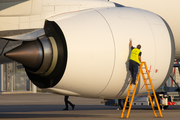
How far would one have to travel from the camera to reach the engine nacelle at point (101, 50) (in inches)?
381

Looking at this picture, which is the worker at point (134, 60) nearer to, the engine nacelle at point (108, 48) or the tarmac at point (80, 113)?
the engine nacelle at point (108, 48)

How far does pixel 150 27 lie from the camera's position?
10477 mm

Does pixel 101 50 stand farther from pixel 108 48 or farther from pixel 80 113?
pixel 80 113

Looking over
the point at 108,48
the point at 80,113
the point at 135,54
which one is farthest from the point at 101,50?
the point at 80,113

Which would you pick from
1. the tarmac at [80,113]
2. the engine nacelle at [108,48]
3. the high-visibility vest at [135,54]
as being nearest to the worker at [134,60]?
the high-visibility vest at [135,54]

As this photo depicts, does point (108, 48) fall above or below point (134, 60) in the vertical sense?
above

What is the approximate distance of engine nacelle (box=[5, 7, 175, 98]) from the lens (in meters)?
9.68

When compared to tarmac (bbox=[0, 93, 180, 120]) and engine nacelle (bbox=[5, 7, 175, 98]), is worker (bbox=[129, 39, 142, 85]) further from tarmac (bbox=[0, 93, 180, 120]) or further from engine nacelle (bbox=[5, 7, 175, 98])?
tarmac (bbox=[0, 93, 180, 120])

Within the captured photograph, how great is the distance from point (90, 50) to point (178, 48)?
6328 mm

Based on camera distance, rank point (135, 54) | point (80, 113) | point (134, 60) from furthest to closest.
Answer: point (80, 113) < point (134, 60) < point (135, 54)

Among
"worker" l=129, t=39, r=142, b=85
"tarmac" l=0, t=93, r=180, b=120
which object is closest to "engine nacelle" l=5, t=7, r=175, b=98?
"worker" l=129, t=39, r=142, b=85

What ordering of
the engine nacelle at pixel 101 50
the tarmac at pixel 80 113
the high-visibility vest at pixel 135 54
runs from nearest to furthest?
1. the engine nacelle at pixel 101 50
2. the high-visibility vest at pixel 135 54
3. the tarmac at pixel 80 113

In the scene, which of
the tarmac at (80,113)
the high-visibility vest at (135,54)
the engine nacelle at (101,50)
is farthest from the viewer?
the tarmac at (80,113)

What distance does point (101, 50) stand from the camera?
9766 millimetres
